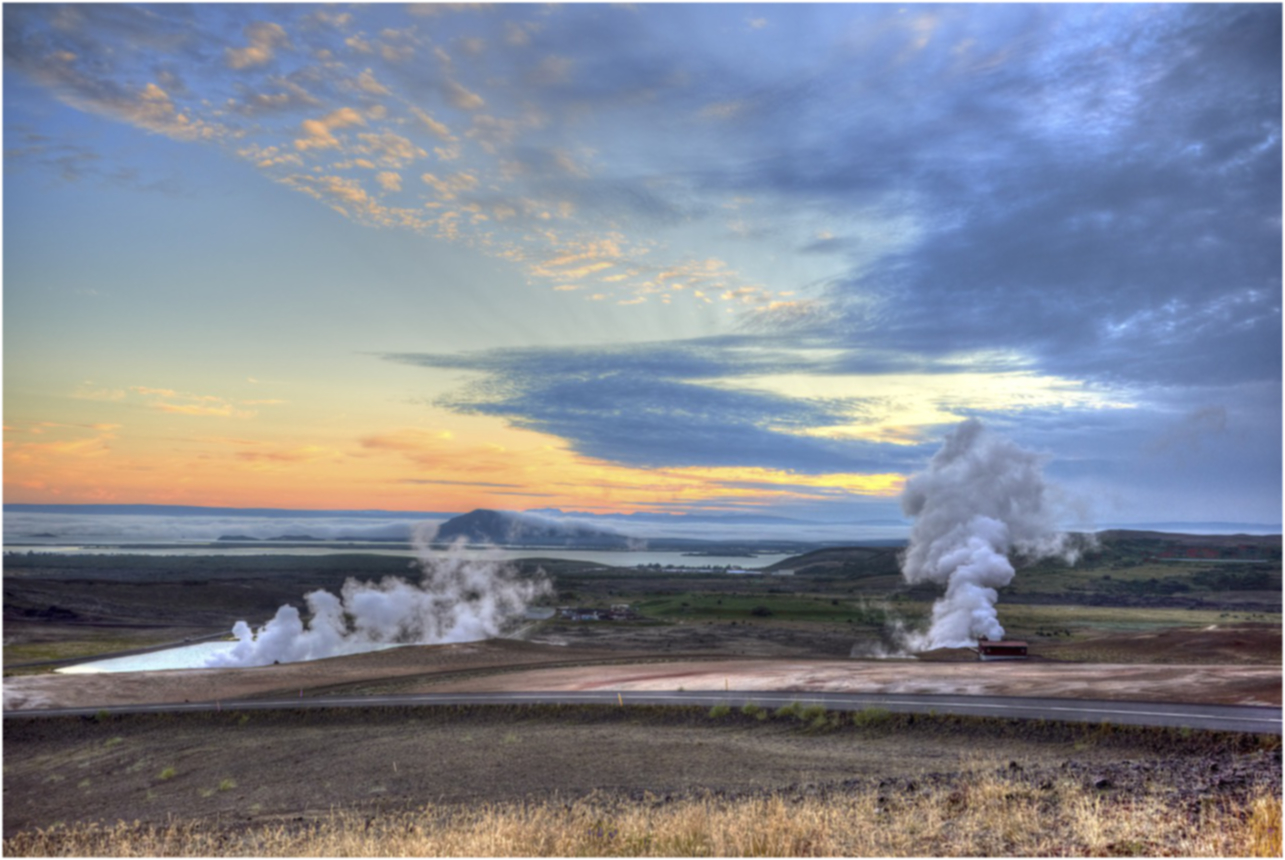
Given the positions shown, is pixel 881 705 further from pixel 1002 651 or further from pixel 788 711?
pixel 1002 651

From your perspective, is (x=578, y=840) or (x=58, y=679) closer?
(x=578, y=840)

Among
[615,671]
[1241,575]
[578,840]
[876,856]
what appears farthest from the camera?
[1241,575]

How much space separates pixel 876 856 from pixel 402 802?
1818 cm

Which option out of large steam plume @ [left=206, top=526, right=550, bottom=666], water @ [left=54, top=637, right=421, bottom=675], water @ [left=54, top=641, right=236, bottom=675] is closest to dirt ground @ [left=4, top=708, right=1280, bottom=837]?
water @ [left=54, top=637, right=421, bottom=675]

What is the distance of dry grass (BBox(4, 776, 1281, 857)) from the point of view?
15.0m

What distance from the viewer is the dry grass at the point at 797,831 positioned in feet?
49.2

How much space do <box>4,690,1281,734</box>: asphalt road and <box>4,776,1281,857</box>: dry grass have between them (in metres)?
A: 14.3

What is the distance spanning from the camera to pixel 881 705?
3878cm

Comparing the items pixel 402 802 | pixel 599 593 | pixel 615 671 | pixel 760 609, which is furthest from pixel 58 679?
pixel 599 593

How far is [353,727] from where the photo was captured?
44.1 m

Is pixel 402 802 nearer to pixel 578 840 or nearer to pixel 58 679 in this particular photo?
pixel 578 840

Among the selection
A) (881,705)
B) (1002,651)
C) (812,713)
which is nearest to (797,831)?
(812,713)

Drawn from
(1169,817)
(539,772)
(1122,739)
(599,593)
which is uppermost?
(1169,817)

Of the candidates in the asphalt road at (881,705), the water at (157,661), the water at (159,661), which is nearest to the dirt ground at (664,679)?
the asphalt road at (881,705)
